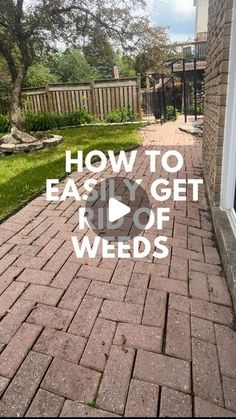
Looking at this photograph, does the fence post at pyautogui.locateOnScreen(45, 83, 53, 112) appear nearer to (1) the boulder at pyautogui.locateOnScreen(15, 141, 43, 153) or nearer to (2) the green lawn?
(2) the green lawn

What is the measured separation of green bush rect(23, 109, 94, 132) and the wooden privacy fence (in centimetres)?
65

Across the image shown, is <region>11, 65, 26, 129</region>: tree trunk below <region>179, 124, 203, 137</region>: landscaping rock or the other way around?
the other way around

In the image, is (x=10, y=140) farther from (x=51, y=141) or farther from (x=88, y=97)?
(x=88, y=97)

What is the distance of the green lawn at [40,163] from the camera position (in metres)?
4.34

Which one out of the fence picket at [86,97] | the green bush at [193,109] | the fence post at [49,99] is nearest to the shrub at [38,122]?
the fence post at [49,99]

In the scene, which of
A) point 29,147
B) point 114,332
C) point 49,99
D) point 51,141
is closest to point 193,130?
point 51,141

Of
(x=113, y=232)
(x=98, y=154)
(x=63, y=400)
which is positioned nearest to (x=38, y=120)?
(x=98, y=154)

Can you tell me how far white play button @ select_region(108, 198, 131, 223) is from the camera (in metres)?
3.55

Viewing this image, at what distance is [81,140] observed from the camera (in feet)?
27.0

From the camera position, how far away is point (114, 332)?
6.33ft

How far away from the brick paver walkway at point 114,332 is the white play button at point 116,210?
0.62 m

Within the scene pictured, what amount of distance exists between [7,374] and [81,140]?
23.4 feet

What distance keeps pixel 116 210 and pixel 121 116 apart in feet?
29.2

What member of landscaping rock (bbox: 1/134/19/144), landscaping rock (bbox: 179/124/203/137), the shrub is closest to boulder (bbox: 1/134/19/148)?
landscaping rock (bbox: 1/134/19/144)
